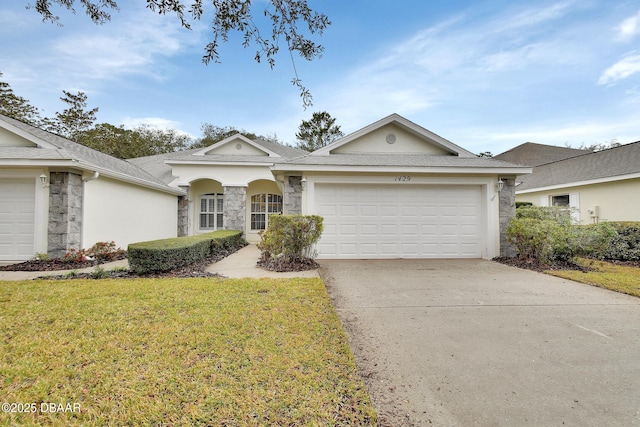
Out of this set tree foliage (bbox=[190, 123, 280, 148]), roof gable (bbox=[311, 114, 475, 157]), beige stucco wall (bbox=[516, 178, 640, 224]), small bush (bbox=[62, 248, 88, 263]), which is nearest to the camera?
small bush (bbox=[62, 248, 88, 263])

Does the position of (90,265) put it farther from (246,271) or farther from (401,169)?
(401,169)

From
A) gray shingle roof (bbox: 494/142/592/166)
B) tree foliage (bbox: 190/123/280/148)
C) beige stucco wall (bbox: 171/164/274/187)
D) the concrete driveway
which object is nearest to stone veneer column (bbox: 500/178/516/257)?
the concrete driveway

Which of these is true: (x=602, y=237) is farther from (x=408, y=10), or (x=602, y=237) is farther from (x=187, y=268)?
(x=187, y=268)

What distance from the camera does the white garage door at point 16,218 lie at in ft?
26.5

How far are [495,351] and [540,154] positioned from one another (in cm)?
2872

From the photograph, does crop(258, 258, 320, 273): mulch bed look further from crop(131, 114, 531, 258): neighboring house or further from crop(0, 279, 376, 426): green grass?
crop(0, 279, 376, 426): green grass

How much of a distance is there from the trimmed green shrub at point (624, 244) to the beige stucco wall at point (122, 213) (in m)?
14.6

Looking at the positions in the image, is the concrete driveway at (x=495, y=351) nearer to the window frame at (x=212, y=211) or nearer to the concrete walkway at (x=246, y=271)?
the concrete walkway at (x=246, y=271)

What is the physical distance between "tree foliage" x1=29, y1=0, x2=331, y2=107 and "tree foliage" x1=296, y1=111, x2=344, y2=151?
28203 mm

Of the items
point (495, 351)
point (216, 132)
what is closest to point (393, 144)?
point (495, 351)

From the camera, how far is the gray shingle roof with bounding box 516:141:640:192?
39.8 feet

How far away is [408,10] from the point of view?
5676 mm

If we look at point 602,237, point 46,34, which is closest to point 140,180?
point 46,34

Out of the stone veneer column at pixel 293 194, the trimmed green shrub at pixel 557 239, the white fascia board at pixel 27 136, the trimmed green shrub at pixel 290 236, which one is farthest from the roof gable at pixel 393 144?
the white fascia board at pixel 27 136
